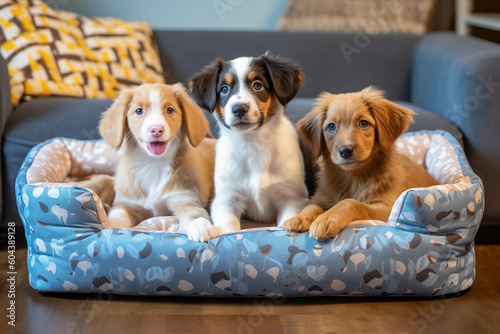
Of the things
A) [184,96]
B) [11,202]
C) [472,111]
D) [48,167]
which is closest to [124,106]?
[184,96]

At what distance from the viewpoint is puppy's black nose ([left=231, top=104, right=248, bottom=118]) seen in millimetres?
2170

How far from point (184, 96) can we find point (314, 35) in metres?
1.75

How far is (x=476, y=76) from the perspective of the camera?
9.48 feet

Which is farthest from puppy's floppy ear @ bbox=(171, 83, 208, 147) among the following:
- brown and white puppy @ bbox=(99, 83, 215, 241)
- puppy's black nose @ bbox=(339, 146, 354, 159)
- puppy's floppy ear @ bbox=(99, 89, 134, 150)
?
puppy's black nose @ bbox=(339, 146, 354, 159)

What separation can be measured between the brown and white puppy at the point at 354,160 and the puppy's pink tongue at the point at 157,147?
59 centimetres

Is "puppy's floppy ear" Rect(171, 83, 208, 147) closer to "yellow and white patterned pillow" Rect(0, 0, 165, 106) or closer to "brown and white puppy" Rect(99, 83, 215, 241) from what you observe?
"brown and white puppy" Rect(99, 83, 215, 241)

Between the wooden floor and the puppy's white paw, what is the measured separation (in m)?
0.26

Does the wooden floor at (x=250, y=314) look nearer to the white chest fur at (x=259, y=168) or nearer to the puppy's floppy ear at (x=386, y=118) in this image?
the white chest fur at (x=259, y=168)

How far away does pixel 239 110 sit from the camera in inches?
85.5

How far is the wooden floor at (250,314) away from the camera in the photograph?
204 centimetres

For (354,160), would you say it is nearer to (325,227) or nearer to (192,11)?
(325,227)

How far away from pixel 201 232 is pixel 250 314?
356 mm

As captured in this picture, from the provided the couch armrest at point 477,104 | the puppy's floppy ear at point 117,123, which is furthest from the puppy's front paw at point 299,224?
the couch armrest at point 477,104

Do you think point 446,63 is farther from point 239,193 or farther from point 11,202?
point 11,202
